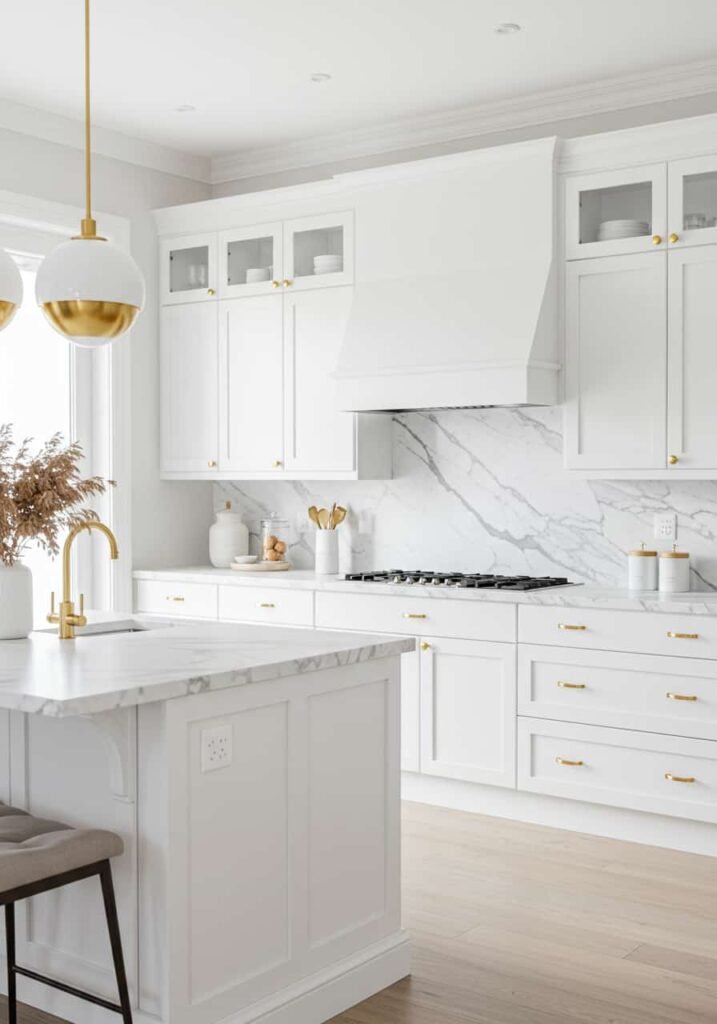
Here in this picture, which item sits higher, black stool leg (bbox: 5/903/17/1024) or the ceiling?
the ceiling

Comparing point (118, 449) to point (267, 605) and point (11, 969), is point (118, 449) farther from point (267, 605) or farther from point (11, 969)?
point (11, 969)

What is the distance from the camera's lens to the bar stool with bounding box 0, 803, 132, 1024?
91.7 inches

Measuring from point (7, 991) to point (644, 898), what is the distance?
1.91m

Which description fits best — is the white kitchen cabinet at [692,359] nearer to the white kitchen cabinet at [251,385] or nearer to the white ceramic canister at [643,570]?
the white ceramic canister at [643,570]

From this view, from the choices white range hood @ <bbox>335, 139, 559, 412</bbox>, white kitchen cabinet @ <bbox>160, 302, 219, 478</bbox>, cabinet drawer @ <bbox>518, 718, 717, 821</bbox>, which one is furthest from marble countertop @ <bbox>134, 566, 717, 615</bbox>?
white range hood @ <bbox>335, 139, 559, 412</bbox>

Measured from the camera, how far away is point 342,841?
2943 millimetres

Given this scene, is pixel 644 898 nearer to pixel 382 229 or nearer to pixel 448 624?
pixel 448 624

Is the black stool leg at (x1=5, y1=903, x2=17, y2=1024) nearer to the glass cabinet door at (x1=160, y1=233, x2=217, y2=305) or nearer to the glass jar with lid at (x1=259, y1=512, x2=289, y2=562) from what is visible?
the glass jar with lid at (x1=259, y1=512, x2=289, y2=562)

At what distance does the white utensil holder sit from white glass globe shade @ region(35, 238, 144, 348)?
261 cm

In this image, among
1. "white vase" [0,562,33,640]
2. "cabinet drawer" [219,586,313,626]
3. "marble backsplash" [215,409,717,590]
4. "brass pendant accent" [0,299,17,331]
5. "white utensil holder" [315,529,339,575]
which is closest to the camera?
"brass pendant accent" [0,299,17,331]

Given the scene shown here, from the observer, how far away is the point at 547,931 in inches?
134

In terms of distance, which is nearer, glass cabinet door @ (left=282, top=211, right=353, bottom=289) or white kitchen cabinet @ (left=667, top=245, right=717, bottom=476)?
white kitchen cabinet @ (left=667, top=245, right=717, bottom=476)

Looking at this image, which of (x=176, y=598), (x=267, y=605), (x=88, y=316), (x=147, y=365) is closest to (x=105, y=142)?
(x=147, y=365)

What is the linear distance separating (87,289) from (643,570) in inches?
102
